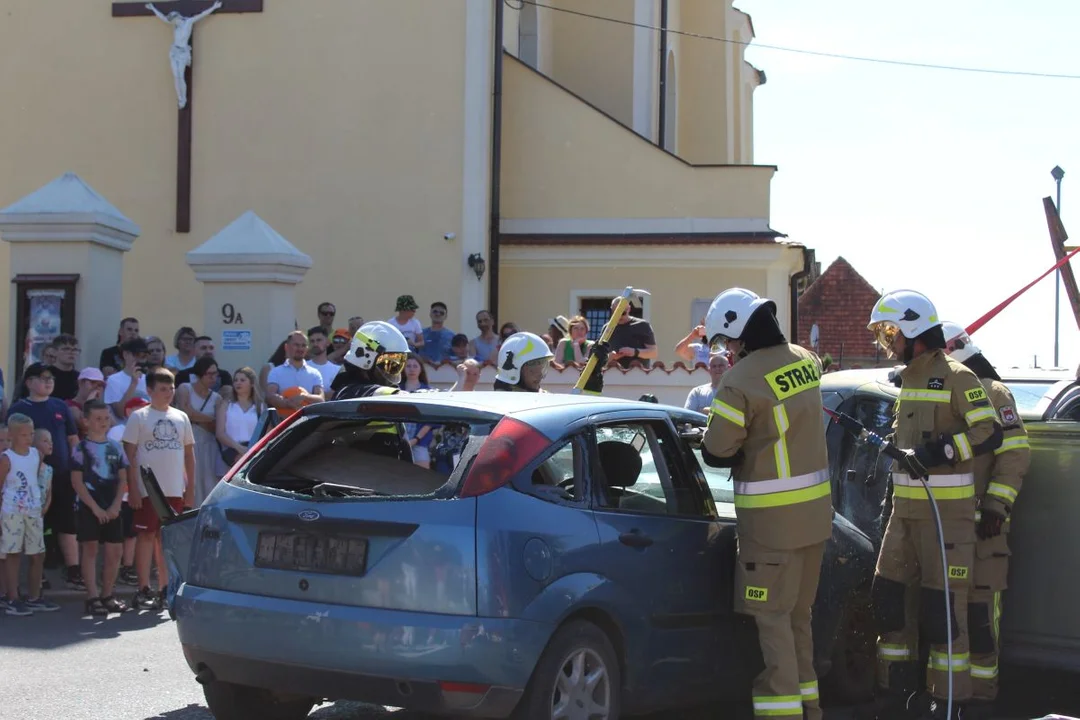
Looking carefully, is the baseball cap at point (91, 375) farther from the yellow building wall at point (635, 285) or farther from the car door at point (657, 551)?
the yellow building wall at point (635, 285)

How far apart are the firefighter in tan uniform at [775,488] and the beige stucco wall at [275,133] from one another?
14.9 m

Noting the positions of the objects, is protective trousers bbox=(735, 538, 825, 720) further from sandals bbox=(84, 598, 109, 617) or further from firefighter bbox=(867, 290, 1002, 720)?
sandals bbox=(84, 598, 109, 617)

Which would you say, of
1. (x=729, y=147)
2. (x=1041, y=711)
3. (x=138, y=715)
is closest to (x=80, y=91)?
(x=729, y=147)

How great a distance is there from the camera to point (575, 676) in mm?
5633

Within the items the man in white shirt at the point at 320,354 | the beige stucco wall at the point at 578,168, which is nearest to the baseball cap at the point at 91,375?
the man in white shirt at the point at 320,354

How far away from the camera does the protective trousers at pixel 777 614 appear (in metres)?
6.26

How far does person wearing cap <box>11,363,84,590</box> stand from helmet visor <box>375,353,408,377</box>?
3658 mm

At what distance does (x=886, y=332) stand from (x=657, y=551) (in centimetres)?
207

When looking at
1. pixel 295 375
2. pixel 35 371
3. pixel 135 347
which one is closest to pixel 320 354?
pixel 295 375

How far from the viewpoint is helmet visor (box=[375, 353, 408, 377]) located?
758cm

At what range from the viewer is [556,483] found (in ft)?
19.4

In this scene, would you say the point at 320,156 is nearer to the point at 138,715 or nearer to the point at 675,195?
the point at 675,195

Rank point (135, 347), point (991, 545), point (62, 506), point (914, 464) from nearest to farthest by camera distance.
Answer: point (914, 464) < point (991, 545) < point (62, 506) < point (135, 347)

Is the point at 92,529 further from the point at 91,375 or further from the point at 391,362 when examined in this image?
the point at 391,362
